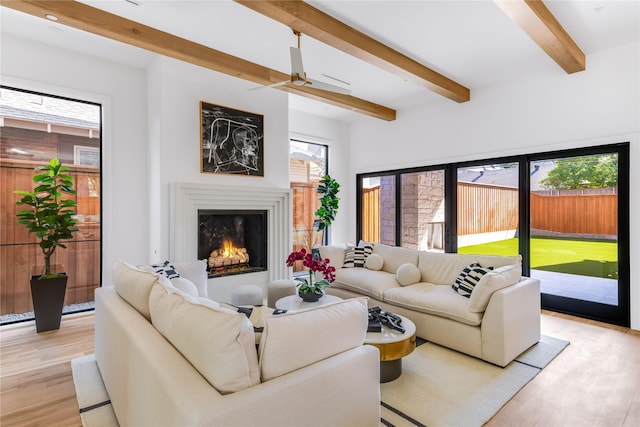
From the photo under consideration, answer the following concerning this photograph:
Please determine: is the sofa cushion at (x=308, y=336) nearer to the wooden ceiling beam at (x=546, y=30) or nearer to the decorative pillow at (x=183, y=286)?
the decorative pillow at (x=183, y=286)

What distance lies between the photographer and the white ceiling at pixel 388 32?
9.55 feet

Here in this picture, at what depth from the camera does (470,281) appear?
313 centimetres

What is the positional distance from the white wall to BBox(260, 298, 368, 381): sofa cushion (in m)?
3.81

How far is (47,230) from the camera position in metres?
3.49

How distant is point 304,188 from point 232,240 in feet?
6.60

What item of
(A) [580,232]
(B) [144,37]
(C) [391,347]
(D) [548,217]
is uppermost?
(B) [144,37]

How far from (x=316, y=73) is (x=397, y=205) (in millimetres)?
2862

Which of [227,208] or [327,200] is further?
[327,200]

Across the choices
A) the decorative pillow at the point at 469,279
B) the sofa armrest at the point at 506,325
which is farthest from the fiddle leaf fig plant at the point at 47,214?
the sofa armrest at the point at 506,325

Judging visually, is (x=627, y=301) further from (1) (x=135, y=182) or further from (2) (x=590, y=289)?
(1) (x=135, y=182)

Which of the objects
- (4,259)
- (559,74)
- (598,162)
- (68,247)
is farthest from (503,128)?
(4,259)

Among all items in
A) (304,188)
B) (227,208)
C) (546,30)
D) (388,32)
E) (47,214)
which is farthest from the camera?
(304,188)

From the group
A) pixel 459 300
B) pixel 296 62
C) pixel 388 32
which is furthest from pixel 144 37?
pixel 459 300

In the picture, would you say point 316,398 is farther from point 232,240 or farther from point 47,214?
point 232,240
